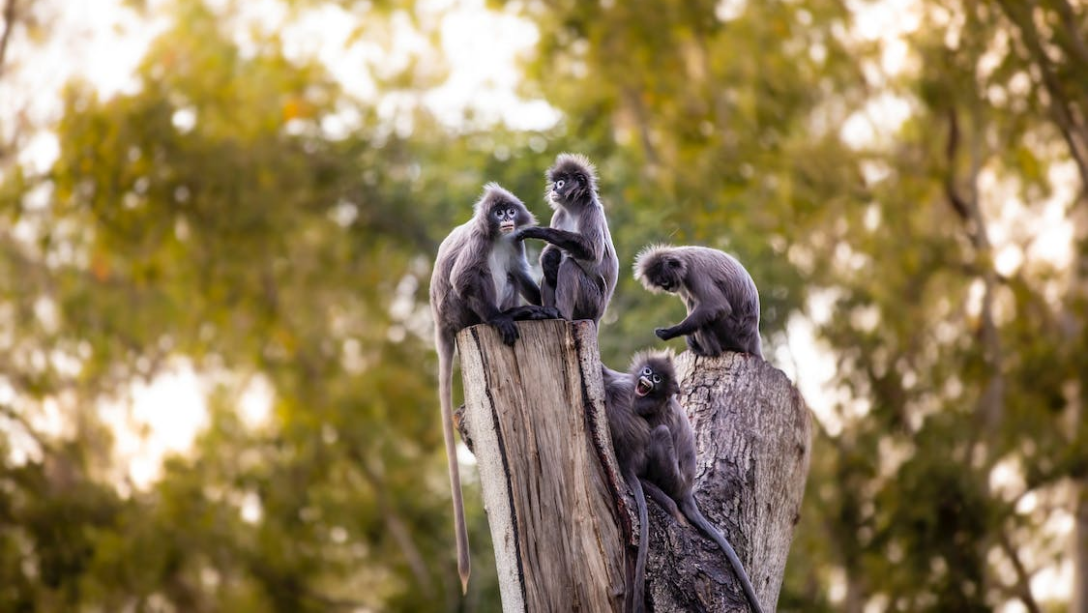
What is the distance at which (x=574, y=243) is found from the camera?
5742mm

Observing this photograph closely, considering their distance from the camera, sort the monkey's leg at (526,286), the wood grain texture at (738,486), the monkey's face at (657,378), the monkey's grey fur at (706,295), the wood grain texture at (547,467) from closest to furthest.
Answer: the wood grain texture at (547,467), the wood grain texture at (738,486), the monkey's face at (657,378), the monkey's leg at (526,286), the monkey's grey fur at (706,295)

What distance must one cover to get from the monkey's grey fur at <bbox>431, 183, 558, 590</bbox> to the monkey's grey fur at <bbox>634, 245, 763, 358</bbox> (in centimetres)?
98

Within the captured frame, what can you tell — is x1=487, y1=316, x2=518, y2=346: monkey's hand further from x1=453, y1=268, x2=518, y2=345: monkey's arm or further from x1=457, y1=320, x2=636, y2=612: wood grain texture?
x1=453, y1=268, x2=518, y2=345: monkey's arm

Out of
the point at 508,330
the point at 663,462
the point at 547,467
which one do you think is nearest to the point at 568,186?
the point at 508,330

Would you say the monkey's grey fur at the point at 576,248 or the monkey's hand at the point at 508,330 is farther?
the monkey's grey fur at the point at 576,248

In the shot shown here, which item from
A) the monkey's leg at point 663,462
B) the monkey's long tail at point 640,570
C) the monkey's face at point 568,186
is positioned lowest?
the monkey's long tail at point 640,570

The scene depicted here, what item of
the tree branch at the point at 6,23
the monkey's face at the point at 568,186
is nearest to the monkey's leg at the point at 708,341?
the monkey's face at the point at 568,186

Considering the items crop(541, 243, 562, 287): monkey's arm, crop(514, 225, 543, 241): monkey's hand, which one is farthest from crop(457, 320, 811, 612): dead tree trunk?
crop(541, 243, 562, 287): monkey's arm

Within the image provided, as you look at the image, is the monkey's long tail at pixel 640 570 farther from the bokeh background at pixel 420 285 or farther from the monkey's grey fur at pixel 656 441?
the bokeh background at pixel 420 285

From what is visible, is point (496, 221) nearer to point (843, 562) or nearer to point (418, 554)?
point (843, 562)

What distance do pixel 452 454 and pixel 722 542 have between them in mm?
1227

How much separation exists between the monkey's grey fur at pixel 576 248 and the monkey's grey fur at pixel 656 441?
2.12 feet

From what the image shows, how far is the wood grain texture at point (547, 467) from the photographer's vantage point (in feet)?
15.1

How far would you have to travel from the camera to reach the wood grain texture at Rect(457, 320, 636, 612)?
460 cm
